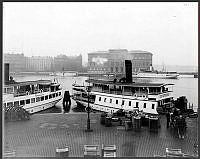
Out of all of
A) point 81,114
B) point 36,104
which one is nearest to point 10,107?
point 36,104

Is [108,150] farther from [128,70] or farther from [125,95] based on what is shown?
[128,70]

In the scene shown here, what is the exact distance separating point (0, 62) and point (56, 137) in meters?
0.96

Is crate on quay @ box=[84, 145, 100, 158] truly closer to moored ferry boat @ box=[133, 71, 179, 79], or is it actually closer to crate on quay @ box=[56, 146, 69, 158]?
crate on quay @ box=[56, 146, 69, 158]

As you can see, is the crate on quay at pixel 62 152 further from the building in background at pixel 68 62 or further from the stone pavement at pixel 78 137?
the building in background at pixel 68 62

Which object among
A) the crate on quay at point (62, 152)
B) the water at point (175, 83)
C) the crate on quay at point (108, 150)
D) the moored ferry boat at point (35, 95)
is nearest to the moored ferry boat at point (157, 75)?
the water at point (175, 83)

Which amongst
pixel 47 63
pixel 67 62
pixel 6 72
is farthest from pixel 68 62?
pixel 6 72

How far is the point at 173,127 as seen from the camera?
8.46 ft

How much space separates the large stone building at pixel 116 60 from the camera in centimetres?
257

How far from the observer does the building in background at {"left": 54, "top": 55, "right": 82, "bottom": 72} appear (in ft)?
8.48

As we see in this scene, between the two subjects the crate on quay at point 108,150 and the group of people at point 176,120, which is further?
the group of people at point 176,120

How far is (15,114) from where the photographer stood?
253 centimetres

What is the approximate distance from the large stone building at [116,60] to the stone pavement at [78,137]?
0.56 m

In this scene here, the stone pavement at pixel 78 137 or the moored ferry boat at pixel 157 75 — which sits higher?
the moored ferry boat at pixel 157 75

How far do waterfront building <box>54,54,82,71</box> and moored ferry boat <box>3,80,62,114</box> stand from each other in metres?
0.22
